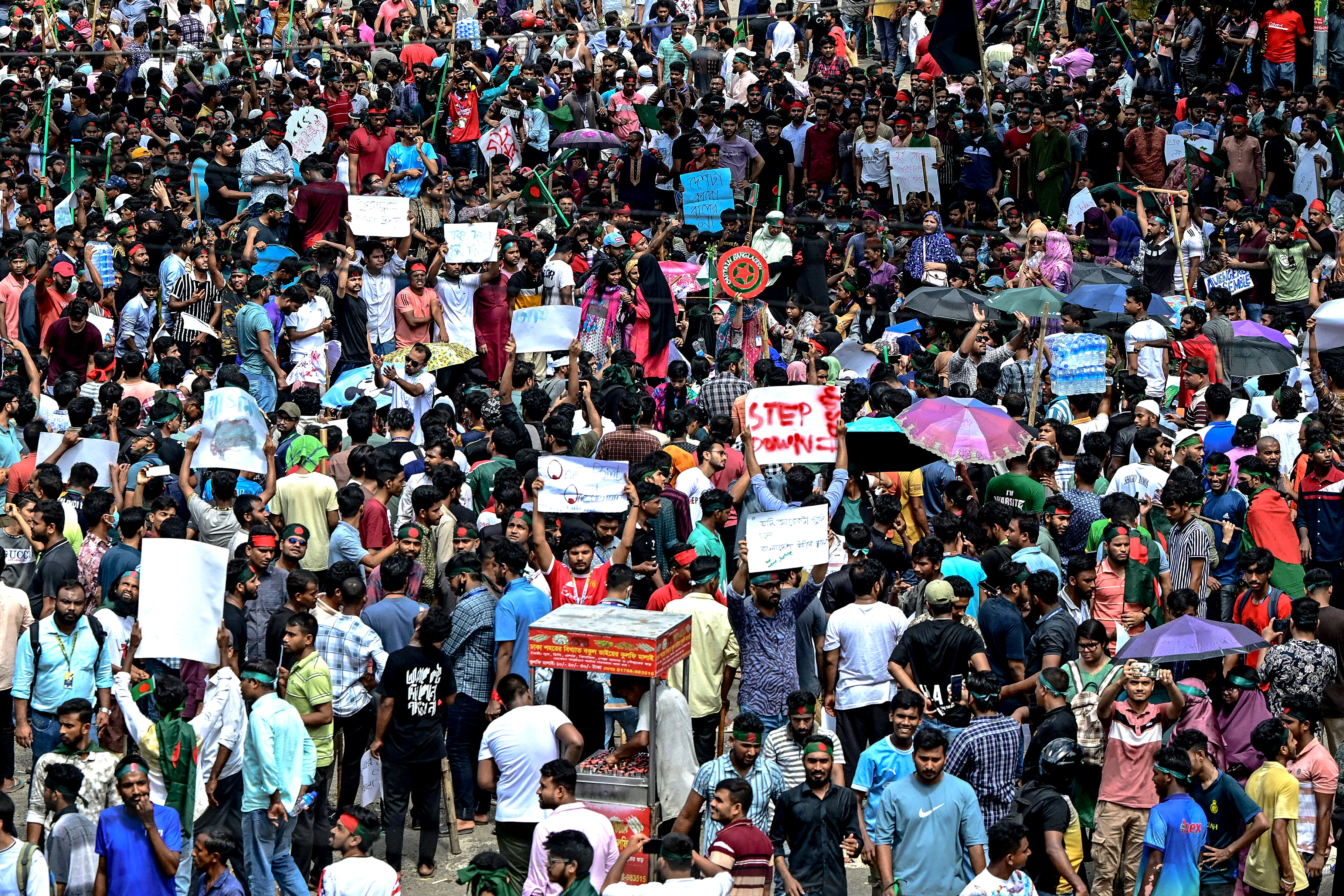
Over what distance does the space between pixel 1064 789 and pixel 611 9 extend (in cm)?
1796

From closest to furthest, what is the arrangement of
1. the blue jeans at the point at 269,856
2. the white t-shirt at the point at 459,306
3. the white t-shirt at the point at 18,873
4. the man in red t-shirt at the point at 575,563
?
1. the white t-shirt at the point at 18,873
2. the blue jeans at the point at 269,856
3. the man in red t-shirt at the point at 575,563
4. the white t-shirt at the point at 459,306

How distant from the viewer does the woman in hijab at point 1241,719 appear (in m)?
9.88

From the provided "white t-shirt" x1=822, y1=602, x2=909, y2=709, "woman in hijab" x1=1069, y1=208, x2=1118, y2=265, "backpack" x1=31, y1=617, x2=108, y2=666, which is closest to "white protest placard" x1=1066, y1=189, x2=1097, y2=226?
"woman in hijab" x1=1069, y1=208, x2=1118, y2=265

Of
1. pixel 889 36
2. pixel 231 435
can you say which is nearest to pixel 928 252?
pixel 889 36

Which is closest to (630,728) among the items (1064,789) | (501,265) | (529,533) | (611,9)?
(529,533)

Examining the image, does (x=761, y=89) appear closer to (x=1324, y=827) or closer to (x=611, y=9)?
(x=611, y=9)

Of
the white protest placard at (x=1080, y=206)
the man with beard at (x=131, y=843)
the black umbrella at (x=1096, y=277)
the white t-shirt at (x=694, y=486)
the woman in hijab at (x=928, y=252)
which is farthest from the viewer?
the white protest placard at (x=1080, y=206)

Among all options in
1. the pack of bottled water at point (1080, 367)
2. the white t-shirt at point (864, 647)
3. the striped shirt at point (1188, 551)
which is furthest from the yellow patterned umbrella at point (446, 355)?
the striped shirt at point (1188, 551)

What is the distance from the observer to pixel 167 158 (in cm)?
1902

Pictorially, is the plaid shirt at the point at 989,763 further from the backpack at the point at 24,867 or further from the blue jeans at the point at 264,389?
the blue jeans at the point at 264,389

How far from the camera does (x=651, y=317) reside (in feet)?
52.1

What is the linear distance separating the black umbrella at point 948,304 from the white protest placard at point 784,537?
18.2ft

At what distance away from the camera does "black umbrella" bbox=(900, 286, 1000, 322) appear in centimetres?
1582

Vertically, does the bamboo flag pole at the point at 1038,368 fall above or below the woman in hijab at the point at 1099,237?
below
